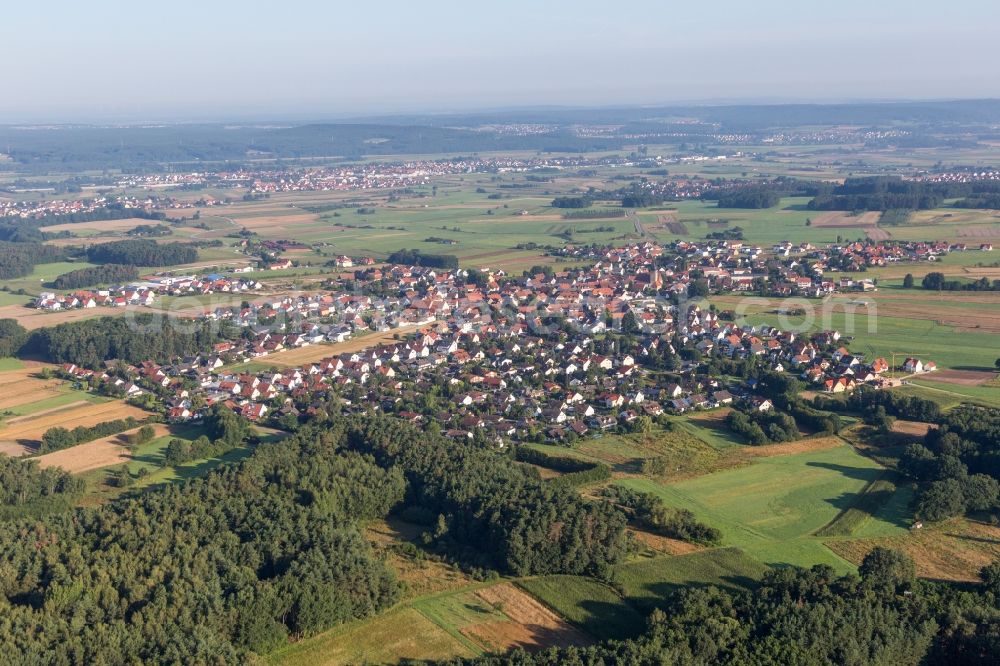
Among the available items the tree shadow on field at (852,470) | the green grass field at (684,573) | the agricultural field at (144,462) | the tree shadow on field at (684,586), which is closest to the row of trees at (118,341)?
the agricultural field at (144,462)

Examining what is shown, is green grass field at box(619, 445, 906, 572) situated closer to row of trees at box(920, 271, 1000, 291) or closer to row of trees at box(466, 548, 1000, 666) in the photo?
row of trees at box(466, 548, 1000, 666)

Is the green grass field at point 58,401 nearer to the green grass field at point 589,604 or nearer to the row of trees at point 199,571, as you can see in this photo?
the row of trees at point 199,571

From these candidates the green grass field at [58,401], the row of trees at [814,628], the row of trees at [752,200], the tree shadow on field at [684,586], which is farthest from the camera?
the row of trees at [752,200]

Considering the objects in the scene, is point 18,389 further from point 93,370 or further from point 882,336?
point 882,336

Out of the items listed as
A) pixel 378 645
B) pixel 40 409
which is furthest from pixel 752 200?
pixel 378 645

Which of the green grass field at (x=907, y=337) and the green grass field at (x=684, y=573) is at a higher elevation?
the green grass field at (x=907, y=337)

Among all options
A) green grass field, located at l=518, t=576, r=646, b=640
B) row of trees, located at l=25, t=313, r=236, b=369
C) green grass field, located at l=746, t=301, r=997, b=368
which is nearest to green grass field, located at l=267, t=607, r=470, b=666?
green grass field, located at l=518, t=576, r=646, b=640

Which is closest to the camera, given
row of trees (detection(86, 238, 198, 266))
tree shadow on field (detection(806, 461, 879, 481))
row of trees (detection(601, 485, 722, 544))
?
row of trees (detection(601, 485, 722, 544))

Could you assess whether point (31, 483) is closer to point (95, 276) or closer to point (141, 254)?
point (95, 276)
